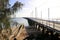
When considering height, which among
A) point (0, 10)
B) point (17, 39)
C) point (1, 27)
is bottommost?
point (17, 39)

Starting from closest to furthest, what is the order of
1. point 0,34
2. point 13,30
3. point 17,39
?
point 0,34
point 17,39
point 13,30

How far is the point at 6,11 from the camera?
73.6 ft

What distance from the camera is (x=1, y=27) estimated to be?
21.4m

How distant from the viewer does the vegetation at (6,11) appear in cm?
2159

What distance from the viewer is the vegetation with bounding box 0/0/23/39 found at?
21594 mm

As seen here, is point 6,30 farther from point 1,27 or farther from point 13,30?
point 13,30

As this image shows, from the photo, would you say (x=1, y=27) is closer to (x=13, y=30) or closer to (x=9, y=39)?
(x=9, y=39)

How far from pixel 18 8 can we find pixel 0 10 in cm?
232

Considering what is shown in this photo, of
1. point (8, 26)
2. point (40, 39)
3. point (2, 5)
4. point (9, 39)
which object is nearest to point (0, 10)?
point (2, 5)

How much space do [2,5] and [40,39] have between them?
784 inches

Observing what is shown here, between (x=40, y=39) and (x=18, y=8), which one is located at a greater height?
(x=18, y=8)

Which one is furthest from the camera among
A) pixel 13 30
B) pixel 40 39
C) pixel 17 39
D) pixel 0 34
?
pixel 40 39

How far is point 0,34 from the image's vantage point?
21031 millimetres

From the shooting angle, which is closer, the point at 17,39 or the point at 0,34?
the point at 0,34
